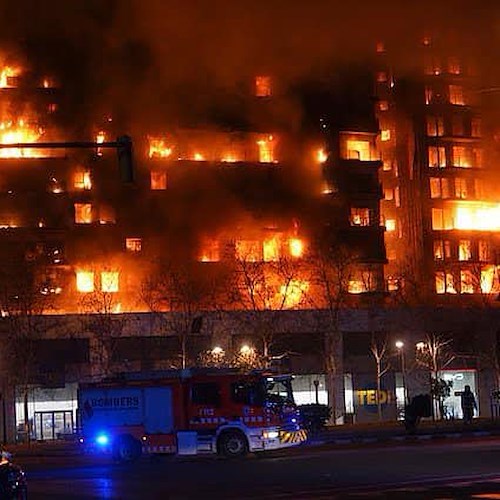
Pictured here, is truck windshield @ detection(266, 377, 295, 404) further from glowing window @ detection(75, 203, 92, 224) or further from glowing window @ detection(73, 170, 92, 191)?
glowing window @ detection(73, 170, 92, 191)

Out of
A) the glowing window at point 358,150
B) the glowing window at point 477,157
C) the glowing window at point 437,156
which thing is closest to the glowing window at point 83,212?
the glowing window at point 358,150

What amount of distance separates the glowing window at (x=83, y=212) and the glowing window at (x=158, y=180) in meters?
5.32

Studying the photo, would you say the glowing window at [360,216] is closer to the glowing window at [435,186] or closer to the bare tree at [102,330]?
the glowing window at [435,186]

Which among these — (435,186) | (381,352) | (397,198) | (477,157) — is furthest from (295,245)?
(477,157)

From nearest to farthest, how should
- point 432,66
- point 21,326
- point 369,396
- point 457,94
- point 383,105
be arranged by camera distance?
1. point 21,326
2. point 369,396
3. point 383,105
4. point 457,94
5. point 432,66

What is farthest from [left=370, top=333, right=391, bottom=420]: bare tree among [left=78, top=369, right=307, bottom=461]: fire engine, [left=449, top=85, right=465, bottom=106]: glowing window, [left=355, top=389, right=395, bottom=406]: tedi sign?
[left=449, top=85, right=465, bottom=106]: glowing window

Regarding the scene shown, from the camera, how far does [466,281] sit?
103 metres

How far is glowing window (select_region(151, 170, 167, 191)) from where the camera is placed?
90500 millimetres

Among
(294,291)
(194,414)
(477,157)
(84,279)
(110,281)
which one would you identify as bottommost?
(194,414)

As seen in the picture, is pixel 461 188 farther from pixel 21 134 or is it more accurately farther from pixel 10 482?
pixel 10 482

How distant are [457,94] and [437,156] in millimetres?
7009

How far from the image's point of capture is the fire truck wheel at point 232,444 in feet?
123

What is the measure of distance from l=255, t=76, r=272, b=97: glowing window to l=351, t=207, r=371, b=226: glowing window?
40.4 ft

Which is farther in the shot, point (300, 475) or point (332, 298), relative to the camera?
point (332, 298)
